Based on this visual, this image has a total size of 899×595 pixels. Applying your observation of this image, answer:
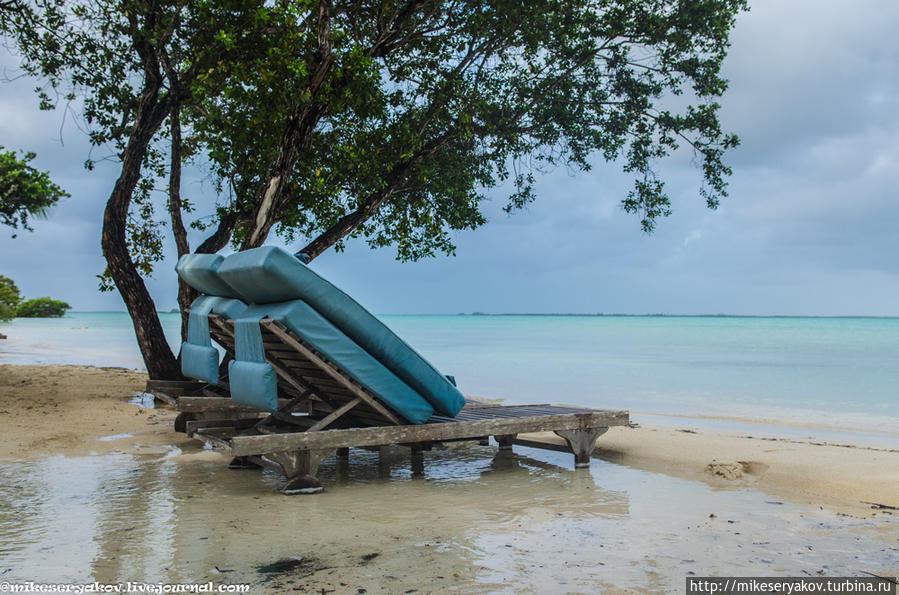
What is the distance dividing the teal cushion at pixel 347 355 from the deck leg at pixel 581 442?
1.76 meters

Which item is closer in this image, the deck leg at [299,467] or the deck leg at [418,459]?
the deck leg at [299,467]

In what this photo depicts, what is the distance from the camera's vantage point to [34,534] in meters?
Answer: 4.65

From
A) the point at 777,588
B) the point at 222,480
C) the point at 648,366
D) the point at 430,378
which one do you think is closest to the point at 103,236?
the point at 222,480

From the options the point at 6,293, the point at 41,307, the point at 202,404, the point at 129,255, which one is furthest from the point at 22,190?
the point at 41,307

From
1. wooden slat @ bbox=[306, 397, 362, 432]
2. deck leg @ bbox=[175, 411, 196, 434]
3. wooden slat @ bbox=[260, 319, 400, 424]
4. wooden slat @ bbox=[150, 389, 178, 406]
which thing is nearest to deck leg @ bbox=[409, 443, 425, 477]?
wooden slat @ bbox=[260, 319, 400, 424]

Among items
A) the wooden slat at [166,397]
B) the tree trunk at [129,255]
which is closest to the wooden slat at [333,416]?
the wooden slat at [166,397]

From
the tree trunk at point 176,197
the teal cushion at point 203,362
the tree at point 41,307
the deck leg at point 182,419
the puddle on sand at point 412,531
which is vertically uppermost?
the tree at point 41,307

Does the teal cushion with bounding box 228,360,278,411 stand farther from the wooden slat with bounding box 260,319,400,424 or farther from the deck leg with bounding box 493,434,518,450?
the deck leg with bounding box 493,434,518,450

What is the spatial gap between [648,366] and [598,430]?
22.0 metres

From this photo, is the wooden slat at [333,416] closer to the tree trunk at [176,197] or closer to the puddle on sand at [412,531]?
the puddle on sand at [412,531]

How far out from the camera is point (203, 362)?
7.29 meters

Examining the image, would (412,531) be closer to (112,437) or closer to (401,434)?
(401,434)

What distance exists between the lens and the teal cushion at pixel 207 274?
659 cm

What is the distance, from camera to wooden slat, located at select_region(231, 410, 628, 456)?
18.4 feet
